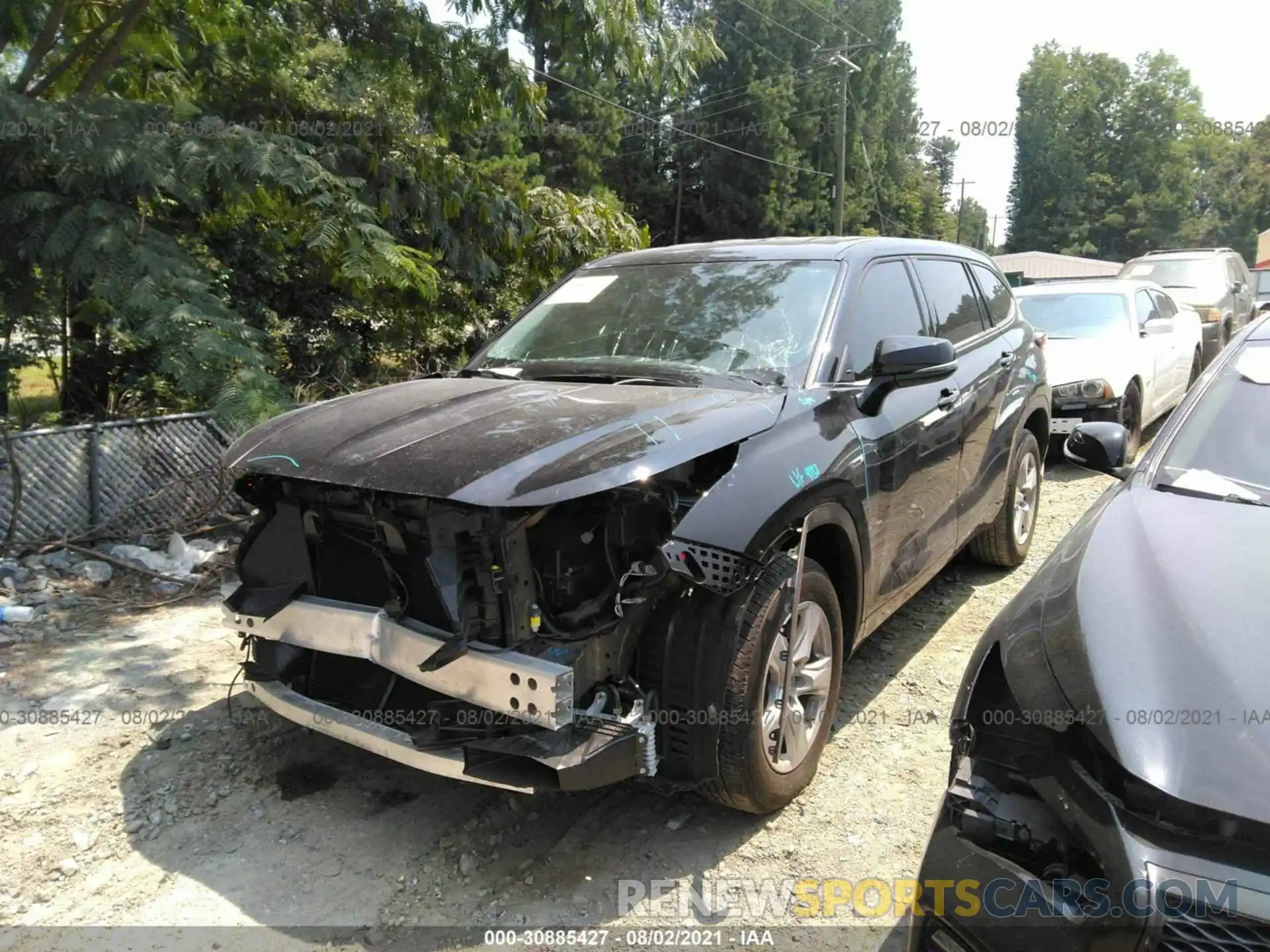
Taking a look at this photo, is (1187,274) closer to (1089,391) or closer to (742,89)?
(1089,391)

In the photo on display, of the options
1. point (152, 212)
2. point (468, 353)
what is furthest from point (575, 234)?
point (152, 212)

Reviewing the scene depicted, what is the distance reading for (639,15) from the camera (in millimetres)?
6504

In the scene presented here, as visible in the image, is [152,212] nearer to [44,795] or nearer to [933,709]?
[44,795]

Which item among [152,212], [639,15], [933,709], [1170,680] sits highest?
[639,15]

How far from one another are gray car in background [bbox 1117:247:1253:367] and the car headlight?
586cm

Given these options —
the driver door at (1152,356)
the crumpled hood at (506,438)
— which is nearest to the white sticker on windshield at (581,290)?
the crumpled hood at (506,438)

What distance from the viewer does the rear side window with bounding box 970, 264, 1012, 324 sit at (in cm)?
536

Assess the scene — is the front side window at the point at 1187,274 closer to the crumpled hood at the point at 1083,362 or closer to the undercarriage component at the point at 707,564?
the crumpled hood at the point at 1083,362

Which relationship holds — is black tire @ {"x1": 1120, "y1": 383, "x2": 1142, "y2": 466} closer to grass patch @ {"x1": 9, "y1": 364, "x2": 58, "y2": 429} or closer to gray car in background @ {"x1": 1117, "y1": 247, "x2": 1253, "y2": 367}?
gray car in background @ {"x1": 1117, "y1": 247, "x2": 1253, "y2": 367}

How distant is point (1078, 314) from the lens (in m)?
9.57

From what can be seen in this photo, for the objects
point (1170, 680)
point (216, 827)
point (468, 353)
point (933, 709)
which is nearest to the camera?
point (1170, 680)

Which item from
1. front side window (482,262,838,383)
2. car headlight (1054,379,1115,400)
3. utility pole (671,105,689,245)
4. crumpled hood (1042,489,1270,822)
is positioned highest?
utility pole (671,105,689,245)

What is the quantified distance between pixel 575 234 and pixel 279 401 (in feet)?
14.9

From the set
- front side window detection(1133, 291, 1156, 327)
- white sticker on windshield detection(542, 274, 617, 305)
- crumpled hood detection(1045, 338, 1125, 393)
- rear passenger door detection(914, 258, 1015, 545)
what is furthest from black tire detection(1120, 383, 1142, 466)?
white sticker on windshield detection(542, 274, 617, 305)
